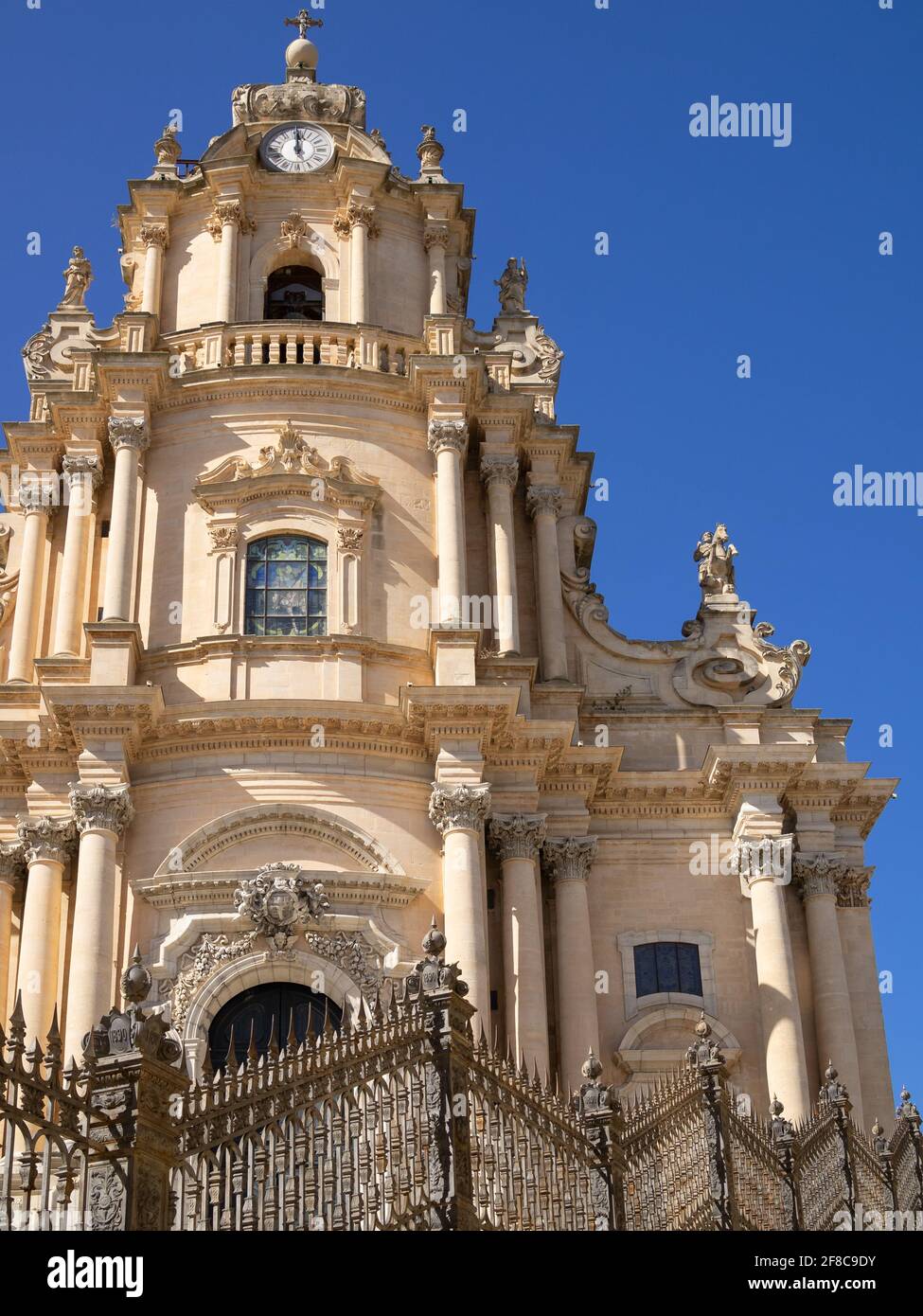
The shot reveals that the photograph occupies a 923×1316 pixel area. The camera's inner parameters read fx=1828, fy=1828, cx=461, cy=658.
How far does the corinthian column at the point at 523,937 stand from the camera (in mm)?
25094

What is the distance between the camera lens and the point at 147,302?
1233 inches

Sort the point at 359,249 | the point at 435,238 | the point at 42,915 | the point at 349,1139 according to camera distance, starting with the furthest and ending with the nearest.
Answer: the point at 435,238 < the point at 359,249 < the point at 42,915 < the point at 349,1139

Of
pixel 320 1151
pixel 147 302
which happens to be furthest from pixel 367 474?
pixel 320 1151

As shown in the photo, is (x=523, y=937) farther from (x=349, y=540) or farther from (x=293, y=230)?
(x=293, y=230)

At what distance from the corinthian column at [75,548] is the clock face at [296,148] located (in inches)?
288

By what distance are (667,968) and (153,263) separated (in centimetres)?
1498

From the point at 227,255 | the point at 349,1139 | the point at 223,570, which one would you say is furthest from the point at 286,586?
the point at 349,1139

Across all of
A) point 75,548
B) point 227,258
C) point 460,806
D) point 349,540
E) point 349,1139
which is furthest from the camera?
point 227,258

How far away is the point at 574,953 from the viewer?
1040 inches

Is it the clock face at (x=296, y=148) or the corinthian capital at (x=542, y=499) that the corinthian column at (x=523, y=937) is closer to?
the corinthian capital at (x=542, y=499)


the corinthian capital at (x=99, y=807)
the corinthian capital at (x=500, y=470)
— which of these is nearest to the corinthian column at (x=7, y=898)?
the corinthian capital at (x=99, y=807)

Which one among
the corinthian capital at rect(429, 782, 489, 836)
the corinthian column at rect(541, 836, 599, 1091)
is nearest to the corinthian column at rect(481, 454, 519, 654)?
the corinthian capital at rect(429, 782, 489, 836)
